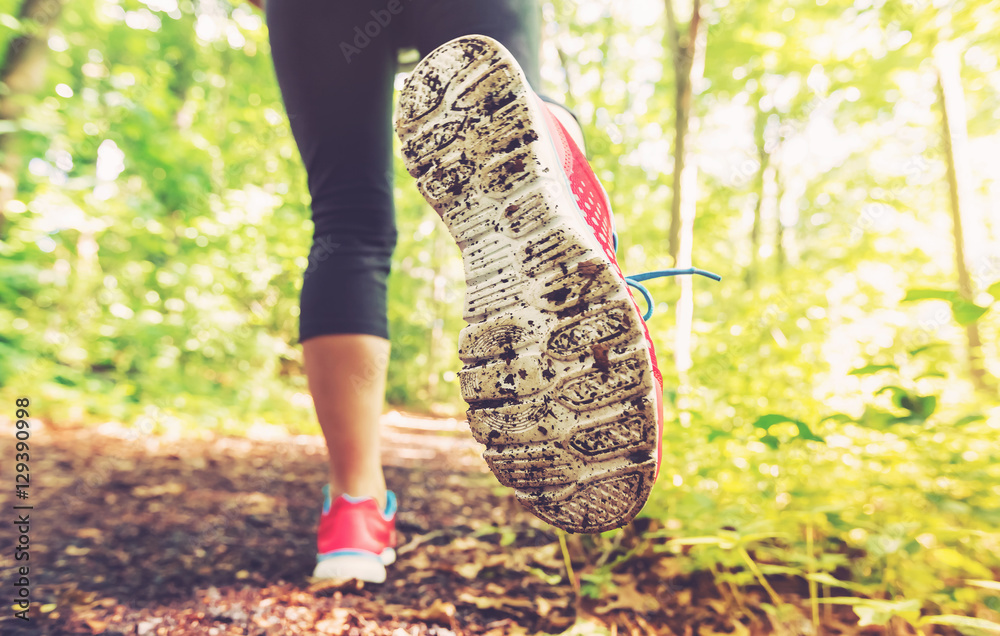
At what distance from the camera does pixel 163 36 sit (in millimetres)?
4930

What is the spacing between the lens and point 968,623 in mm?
676

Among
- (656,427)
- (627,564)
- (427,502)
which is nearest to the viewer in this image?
(656,427)

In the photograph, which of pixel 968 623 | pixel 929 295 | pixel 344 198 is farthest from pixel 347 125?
pixel 968 623

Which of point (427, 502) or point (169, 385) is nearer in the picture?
point (427, 502)

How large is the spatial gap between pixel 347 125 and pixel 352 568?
810 millimetres

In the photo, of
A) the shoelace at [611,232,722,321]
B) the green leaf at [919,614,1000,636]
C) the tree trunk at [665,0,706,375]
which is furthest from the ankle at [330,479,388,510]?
the tree trunk at [665,0,706,375]

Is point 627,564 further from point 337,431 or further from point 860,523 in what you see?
point 337,431

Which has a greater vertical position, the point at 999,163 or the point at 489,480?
A: the point at 999,163

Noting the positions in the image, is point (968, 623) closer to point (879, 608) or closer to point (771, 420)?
point (879, 608)

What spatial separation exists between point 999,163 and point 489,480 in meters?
7.23

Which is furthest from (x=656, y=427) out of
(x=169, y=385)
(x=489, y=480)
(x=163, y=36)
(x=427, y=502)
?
(x=163, y=36)

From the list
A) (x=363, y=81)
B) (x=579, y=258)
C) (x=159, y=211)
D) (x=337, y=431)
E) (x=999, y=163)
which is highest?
(x=999, y=163)

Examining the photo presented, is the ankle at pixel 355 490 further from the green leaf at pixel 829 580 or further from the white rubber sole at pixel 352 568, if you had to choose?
the green leaf at pixel 829 580

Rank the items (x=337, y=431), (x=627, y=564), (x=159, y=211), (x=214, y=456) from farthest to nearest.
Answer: (x=159, y=211), (x=214, y=456), (x=627, y=564), (x=337, y=431)
